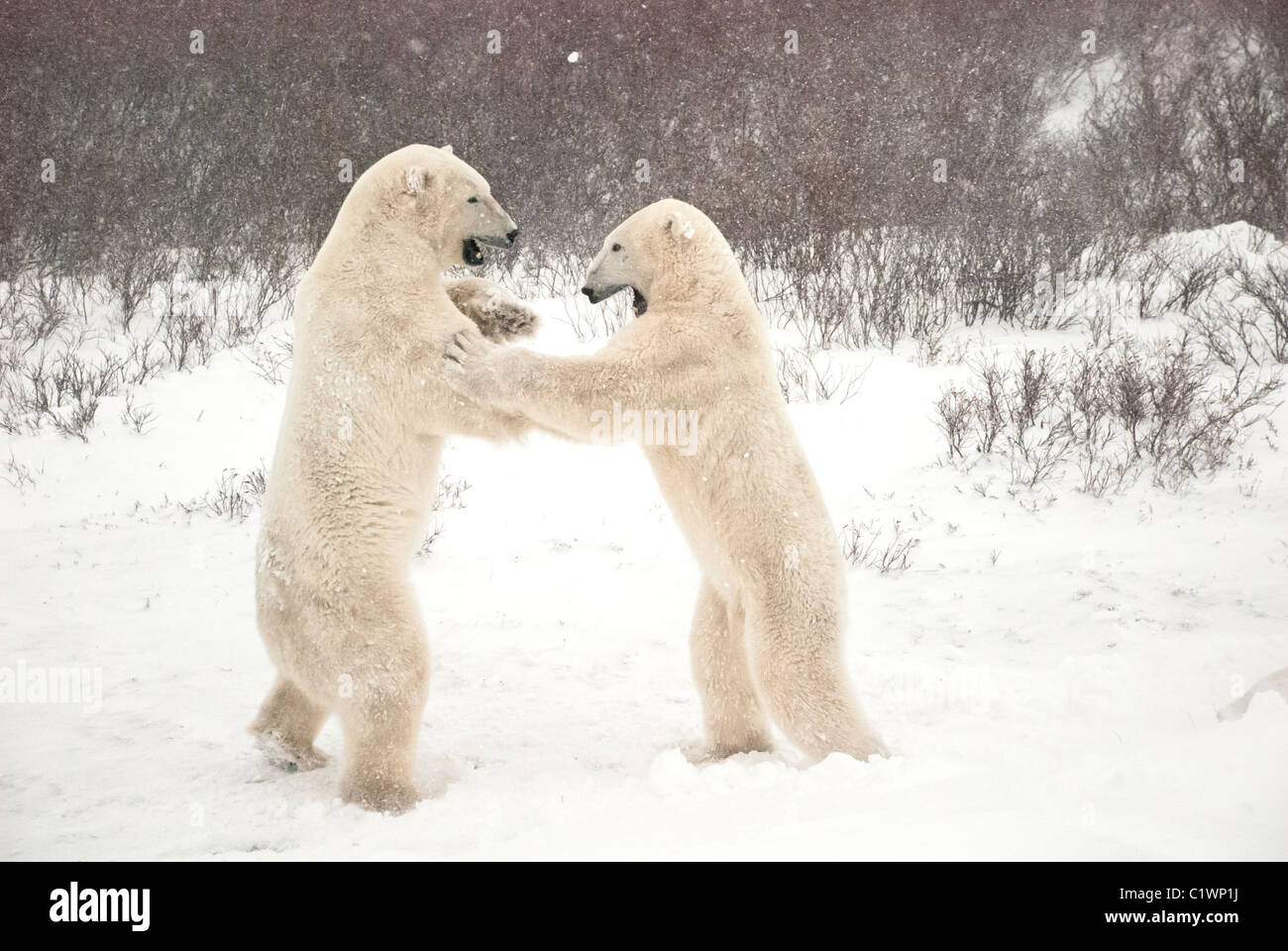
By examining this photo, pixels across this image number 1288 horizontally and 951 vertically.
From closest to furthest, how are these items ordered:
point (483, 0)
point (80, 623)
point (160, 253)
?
1. point (80, 623)
2. point (160, 253)
3. point (483, 0)

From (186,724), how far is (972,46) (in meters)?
12.7

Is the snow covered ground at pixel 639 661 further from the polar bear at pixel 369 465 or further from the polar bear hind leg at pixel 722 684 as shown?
the polar bear at pixel 369 465

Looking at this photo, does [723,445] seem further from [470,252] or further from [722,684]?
[470,252]

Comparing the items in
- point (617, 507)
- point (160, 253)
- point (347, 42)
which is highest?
Result: point (347, 42)

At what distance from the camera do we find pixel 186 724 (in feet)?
12.0

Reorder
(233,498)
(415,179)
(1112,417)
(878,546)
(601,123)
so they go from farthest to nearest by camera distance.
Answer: (601,123)
(1112,417)
(233,498)
(878,546)
(415,179)

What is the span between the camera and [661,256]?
3156mm

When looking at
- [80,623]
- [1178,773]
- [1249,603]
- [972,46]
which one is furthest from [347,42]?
[1178,773]

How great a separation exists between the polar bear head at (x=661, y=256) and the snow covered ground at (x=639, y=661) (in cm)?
69

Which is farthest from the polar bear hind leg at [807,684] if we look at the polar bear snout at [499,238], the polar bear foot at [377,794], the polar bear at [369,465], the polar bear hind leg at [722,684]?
the polar bear snout at [499,238]

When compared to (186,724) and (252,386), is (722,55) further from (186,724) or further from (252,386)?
(186,724)

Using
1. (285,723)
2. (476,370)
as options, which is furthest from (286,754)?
(476,370)

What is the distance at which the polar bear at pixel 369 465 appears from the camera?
9.17 feet

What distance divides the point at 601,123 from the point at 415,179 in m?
8.60
